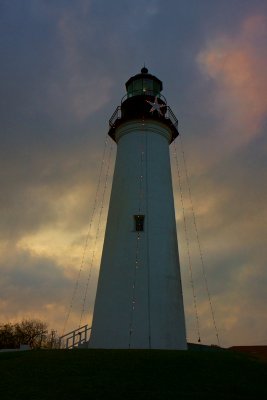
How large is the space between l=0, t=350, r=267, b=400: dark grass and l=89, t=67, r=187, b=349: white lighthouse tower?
155 inches

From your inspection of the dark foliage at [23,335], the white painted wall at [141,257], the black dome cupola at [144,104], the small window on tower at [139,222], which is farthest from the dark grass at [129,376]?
the dark foliage at [23,335]

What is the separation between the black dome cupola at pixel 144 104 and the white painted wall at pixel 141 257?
45 centimetres

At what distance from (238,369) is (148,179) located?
12210 mm

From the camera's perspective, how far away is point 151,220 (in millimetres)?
23406

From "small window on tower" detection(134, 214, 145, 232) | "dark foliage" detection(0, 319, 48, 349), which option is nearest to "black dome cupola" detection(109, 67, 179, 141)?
"small window on tower" detection(134, 214, 145, 232)

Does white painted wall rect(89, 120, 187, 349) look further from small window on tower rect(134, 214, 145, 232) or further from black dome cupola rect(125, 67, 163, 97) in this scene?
black dome cupola rect(125, 67, 163, 97)

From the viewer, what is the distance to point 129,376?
13172 millimetres

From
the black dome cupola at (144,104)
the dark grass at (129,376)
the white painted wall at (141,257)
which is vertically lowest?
the dark grass at (129,376)

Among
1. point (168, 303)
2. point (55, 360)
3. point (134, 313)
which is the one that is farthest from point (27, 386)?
point (168, 303)

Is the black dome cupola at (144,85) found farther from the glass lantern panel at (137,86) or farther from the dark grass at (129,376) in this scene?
the dark grass at (129,376)

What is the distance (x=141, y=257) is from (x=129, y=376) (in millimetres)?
9452

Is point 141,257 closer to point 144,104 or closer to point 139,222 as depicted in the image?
point 139,222

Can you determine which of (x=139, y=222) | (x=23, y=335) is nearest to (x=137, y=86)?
(x=139, y=222)

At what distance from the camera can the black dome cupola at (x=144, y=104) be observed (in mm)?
25766
